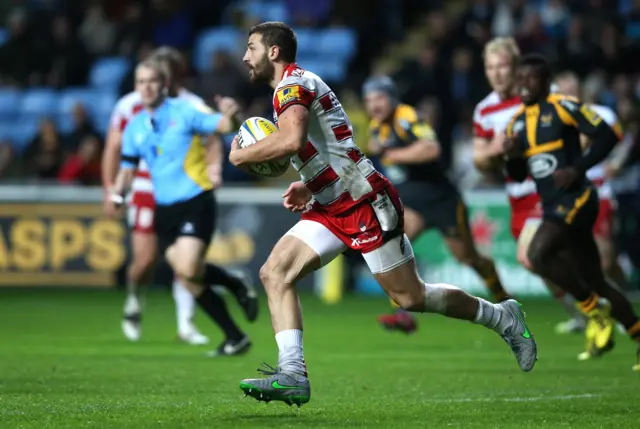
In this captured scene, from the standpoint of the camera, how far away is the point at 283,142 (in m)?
7.00

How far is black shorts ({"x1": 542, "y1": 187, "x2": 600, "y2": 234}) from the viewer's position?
9.96m

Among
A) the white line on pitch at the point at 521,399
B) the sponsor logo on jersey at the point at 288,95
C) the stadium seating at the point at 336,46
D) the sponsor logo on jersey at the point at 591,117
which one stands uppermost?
the stadium seating at the point at 336,46

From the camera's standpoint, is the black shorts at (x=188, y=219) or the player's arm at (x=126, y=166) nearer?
the black shorts at (x=188, y=219)

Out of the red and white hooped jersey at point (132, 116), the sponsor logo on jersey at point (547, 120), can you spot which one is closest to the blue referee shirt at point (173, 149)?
the red and white hooped jersey at point (132, 116)

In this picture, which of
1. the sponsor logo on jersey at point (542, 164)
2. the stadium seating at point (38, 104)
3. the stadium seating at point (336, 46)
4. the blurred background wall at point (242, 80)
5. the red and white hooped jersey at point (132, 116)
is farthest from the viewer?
the stadium seating at point (38, 104)

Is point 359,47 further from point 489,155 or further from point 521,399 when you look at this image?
point 521,399

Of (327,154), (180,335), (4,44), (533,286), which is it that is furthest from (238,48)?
(327,154)

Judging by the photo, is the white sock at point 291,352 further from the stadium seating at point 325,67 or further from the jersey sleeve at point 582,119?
the stadium seating at point 325,67

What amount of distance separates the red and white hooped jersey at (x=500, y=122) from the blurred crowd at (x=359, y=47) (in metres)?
5.30

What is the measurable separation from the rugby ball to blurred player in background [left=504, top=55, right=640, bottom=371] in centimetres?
312

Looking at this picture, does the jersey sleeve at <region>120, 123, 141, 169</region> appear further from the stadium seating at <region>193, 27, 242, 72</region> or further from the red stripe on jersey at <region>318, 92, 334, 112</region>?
the stadium seating at <region>193, 27, 242, 72</region>

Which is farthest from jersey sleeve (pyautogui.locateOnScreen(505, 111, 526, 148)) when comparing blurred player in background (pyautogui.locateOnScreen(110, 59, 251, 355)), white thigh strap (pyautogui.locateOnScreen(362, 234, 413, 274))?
white thigh strap (pyautogui.locateOnScreen(362, 234, 413, 274))

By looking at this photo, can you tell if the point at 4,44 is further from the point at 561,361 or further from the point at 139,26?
the point at 561,361

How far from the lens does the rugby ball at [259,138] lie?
7.20 metres
